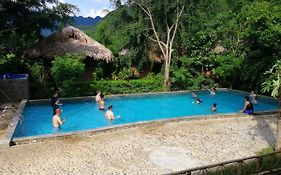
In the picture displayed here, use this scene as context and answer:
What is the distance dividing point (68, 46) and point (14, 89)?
6.24 m

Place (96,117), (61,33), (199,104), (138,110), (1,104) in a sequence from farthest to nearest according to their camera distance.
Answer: (61,33) → (199,104) → (138,110) → (96,117) → (1,104)

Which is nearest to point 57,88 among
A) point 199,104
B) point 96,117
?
point 96,117

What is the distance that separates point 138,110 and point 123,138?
9094 mm

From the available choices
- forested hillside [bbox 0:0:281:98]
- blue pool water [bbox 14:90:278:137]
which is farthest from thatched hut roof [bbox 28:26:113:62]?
blue pool water [bbox 14:90:278:137]

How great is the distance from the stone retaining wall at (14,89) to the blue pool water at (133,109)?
84 cm

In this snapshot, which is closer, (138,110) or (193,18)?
(138,110)

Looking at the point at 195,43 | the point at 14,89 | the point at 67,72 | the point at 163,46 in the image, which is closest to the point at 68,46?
the point at 67,72

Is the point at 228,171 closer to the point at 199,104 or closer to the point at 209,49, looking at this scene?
the point at 199,104

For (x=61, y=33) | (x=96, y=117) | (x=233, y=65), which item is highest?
(x=61, y=33)

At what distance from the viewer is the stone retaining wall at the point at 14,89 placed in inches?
748

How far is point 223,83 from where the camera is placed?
1097 inches

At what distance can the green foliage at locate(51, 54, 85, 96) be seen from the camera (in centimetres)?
2075

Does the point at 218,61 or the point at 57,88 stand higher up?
the point at 218,61

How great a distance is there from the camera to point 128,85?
78.7 feet
